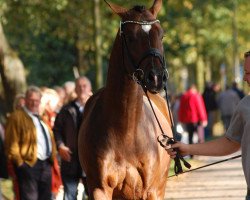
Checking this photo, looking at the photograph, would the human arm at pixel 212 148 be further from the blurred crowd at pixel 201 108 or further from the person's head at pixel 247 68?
the blurred crowd at pixel 201 108

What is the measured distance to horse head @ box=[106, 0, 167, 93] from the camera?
8.34 meters

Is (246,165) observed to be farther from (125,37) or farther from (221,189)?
(221,189)

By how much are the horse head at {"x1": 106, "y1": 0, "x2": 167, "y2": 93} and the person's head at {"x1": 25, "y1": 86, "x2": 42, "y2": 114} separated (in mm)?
3162

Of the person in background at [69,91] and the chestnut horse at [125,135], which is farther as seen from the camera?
the person in background at [69,91]

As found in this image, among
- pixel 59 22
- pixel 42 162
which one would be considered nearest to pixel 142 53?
pixel 42 162

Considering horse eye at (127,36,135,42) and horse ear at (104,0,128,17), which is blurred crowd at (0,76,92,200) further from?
horse eye at (127,36,135,42)

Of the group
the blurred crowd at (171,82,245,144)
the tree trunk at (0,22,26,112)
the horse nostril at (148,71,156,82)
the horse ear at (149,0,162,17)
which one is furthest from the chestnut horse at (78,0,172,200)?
the blurred crowd at (171,82,245,144)

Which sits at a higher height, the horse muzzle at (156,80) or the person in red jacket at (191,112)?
the horse muzzle at (156,80)

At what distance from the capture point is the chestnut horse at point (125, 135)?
354 inches

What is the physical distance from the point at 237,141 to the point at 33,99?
17.9 feet

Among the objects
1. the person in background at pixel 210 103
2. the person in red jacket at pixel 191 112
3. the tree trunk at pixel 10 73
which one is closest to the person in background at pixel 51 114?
the tree trunk at pixel 10 73

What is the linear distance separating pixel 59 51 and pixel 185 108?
11.9 metres

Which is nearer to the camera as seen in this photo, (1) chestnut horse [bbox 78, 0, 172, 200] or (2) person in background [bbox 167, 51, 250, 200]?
(2) person in background [bbox 167, 51, 250, 200]

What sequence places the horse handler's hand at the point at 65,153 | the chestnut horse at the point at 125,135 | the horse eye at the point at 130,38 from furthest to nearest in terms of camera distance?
the horse handler's hand at the point at 65,153, the chestnut horse at the point at 125,135, the horse eye at the point at 130,38
